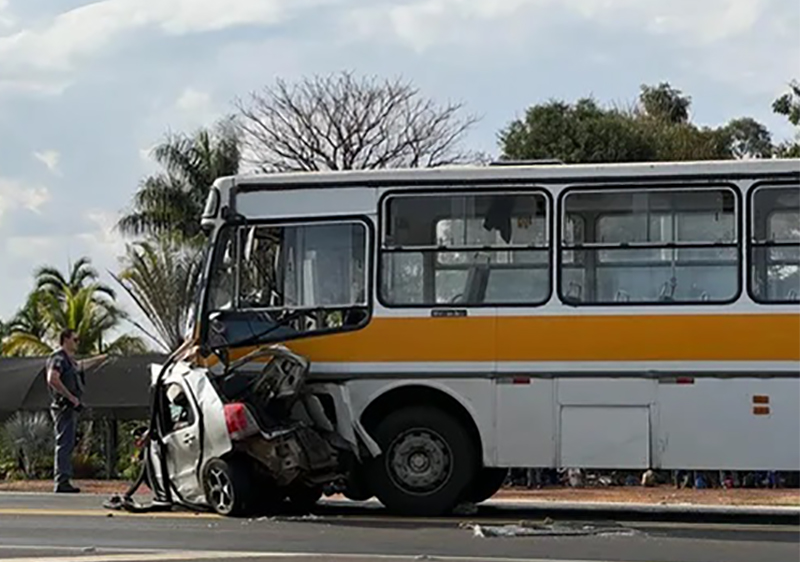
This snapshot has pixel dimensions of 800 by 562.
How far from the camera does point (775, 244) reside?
43.2 feet

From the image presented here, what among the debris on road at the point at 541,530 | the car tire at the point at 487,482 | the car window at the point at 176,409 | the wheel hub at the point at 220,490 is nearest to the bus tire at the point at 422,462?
the car tire at the point at 487,482

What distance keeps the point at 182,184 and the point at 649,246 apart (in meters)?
35.4

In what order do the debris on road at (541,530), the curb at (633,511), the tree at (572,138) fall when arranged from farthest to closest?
the tree at (572,138) < the curb at (633,511) < the debris on road at (541,530)

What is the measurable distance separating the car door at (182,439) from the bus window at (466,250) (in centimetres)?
203

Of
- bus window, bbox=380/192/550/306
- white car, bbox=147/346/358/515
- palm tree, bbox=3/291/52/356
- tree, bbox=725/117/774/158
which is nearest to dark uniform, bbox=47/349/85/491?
white car, bbox=147/346/358/515

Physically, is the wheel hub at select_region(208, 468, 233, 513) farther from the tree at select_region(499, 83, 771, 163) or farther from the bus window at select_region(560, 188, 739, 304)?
the tree at select_region(499, 83, 771, 163)

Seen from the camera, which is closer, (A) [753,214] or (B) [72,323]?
(A) [753,214]

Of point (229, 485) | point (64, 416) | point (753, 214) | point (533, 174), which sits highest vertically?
point (533, 174)

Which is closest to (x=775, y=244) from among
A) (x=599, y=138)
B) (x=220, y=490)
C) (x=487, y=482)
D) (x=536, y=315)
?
(x=536, y=315)

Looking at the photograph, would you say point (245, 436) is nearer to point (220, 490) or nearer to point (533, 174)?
point (220, 490)

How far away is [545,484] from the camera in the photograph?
18625 millimetres

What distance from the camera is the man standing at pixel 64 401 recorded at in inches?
685

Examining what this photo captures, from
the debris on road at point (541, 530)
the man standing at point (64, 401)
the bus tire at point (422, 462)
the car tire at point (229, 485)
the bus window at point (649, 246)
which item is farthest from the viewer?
the man standing at point (64, 401)

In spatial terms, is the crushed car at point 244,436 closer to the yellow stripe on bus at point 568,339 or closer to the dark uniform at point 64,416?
the yellow stripe on bus at point 568,339
